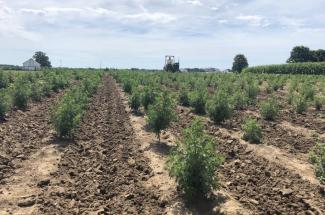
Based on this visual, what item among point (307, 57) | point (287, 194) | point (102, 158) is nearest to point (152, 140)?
point (102, 158)

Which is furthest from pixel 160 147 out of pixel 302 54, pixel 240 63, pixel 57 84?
pixel 240 63

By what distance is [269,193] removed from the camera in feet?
29.3

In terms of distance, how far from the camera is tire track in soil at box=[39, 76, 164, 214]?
27.8 feet

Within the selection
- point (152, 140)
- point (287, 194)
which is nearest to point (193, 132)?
point (287, 194)

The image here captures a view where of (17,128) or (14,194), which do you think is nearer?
(14,194)

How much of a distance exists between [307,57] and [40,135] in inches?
3694

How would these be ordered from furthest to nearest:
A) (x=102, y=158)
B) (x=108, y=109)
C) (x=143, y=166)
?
(x=108, y=109), (x=102, y=158), (x=143, y=166)

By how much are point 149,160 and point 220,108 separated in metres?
6.30

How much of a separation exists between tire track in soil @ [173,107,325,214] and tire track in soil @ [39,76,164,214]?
5.71 feet

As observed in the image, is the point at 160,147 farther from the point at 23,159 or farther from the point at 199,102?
the point at 199,102

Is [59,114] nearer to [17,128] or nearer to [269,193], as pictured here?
[17,128]

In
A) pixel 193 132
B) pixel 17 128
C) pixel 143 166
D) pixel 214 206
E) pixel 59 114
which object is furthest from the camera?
pixel 17 128

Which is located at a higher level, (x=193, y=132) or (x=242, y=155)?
(x=193, y=132)

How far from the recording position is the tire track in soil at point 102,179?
8.46 metres
